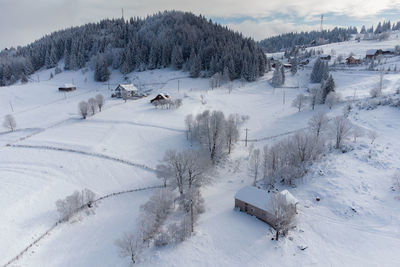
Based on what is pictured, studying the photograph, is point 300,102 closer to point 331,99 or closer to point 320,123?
point 331,99

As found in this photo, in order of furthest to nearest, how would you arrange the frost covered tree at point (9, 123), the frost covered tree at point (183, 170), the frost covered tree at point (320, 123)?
the frost covered tree at point (9, 123), the frost covered tree at point (320, 123), the frost covered tree at point (183, 170)

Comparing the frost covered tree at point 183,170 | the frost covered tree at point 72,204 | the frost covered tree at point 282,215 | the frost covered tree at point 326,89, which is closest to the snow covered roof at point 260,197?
the frost covered tree at point 282,215

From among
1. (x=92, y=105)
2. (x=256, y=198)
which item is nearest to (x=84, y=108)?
(x=92, y=105)

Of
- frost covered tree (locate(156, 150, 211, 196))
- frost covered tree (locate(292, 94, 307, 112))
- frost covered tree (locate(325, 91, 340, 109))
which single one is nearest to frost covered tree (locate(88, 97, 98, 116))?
frost covered tree (locate(156, 150, 211, 196))

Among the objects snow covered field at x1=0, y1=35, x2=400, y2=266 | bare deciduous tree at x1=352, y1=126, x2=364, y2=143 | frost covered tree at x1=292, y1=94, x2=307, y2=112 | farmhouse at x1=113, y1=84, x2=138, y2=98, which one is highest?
farmhouse at x1=113, y1=84, x2=138, y2=98

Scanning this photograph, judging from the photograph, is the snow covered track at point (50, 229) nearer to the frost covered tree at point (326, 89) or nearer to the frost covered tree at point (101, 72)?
the frost covered tree at point (326, 89)

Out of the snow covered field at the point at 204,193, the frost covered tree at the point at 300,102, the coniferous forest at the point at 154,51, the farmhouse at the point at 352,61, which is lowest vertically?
the snow covered field at the point at 204,193

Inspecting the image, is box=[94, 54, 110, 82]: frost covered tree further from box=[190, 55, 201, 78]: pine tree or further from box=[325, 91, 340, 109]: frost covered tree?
box=[325, 91, 340, 109]: frost covered tree

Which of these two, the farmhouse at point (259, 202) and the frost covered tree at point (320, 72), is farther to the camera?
the frost covered tree at point (320, 72)
